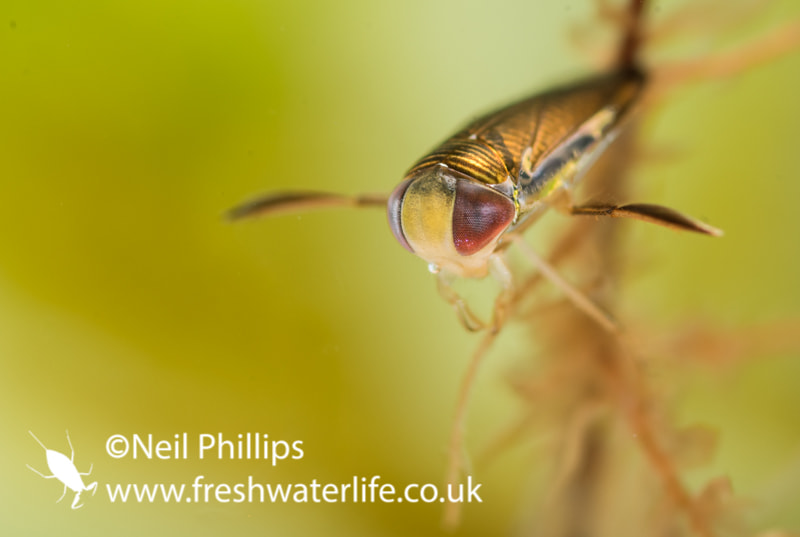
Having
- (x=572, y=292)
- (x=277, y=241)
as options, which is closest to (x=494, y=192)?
(x=572, y=292)

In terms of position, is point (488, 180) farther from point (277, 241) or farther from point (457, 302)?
point (277, 241)

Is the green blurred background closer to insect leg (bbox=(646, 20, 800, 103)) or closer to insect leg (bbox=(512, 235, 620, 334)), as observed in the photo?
insect leg (bbox=(646, 20, 800, 103))

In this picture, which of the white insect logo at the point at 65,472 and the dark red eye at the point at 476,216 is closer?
the dark red eye at the point at 476,216

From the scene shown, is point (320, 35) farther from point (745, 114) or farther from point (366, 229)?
point (745, 114)

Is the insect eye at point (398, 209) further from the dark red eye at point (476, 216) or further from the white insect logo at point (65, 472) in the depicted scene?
the white insect logo at point (65, 472)

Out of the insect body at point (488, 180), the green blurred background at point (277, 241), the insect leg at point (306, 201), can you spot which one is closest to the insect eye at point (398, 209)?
the insect body at point (488, 180)

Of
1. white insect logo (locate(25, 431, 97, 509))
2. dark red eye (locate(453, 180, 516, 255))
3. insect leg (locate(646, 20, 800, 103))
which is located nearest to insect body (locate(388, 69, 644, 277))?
dark red eye (locate(453, 180, 516, 255))
